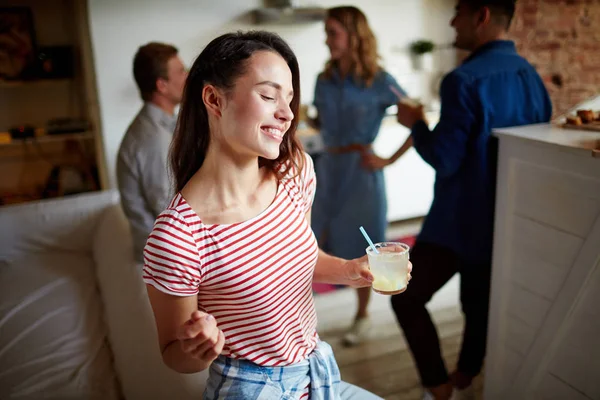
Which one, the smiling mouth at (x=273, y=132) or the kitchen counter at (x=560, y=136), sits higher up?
the smiling mouth at (x=273, y=132)

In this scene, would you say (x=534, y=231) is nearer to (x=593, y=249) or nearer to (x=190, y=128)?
(x=593, y=249)

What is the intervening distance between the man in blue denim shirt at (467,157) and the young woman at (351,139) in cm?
55

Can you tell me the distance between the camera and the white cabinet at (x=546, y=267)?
1438mm

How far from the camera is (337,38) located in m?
2.54

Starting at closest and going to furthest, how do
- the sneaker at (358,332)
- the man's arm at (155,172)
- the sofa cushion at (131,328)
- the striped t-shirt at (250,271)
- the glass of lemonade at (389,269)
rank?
the striped t-shirt at (250,271) < the glass of lemonade at (389,269) < the sofa cushion at (131,328) < the man's arm at (155,172) < the sneaker at (358,332)

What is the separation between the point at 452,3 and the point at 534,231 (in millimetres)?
3506

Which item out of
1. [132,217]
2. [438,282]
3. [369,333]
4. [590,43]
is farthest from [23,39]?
[590,43]

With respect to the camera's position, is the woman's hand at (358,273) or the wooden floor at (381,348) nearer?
the woman's hand at (358,273)

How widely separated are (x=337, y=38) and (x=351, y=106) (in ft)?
1.11

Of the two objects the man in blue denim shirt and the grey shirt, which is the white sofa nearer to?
the grey shirt

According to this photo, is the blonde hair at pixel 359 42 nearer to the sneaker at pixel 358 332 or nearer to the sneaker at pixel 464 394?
the sneaker at pixel 358 332

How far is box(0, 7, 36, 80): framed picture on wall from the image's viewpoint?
143 inches

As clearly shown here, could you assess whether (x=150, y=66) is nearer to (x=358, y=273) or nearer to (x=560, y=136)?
(x=358, y=273)

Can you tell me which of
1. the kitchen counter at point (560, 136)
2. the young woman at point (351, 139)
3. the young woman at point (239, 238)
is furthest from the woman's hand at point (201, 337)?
the young woman at point (351, 139)
